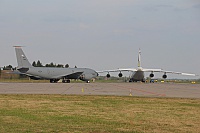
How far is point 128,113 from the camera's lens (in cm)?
1416

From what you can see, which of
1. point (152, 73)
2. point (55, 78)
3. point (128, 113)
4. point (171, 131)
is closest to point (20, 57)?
point (55, 78)

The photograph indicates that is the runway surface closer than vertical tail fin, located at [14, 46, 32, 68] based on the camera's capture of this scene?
Yes

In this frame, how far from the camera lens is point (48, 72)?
241 feet

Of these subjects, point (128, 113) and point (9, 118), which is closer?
point (9, 118)

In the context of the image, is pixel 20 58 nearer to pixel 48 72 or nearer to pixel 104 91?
pixel 48 72

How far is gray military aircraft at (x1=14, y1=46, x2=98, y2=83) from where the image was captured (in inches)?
2680

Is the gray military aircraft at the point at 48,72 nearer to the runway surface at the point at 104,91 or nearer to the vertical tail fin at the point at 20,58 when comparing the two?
the vertical tail fin at the point at 20,58

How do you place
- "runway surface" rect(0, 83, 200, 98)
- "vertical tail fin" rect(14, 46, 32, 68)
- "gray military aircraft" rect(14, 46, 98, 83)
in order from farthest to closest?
"gray military aircraft" rect(14, 46, 98, 83), "vertical tail fin" rect(14, 46, 32, 68), "runway surface" rect(0, 83, 200, 98)

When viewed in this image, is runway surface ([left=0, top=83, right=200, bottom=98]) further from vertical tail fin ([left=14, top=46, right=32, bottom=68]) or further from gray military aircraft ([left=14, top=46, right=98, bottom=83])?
gray military aircraft ([left=14, top=46, right=98, bottom=83])

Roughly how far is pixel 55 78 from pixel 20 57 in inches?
429

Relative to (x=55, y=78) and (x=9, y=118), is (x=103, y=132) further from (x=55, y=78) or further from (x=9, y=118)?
(x=55, y=78)

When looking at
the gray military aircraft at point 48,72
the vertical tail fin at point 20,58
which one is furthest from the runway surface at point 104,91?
the gray military aircraft at point 48,72

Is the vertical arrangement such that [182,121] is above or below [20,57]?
below

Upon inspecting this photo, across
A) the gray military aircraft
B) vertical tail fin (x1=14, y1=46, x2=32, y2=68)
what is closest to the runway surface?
vertical tail fin (x1=14, y1=46, x2=32, y2=68)
